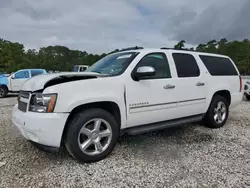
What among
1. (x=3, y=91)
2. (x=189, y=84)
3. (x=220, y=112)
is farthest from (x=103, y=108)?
(x=3, y=91)

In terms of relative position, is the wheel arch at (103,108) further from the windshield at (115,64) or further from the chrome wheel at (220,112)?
the chrome wheel at (220,112)

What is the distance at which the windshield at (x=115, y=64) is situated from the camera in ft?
11.9

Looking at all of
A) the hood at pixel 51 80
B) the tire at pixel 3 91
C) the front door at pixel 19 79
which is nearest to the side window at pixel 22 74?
the front door at pixel 19 79

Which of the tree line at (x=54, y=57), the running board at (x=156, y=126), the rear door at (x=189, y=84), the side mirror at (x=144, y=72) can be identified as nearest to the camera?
the side mirror at (x=144, y=72)

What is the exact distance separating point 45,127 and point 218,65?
13.8 feet

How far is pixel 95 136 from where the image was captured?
326cm

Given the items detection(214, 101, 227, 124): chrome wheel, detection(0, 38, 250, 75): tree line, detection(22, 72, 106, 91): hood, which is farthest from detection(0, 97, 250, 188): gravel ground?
detection(0, 38, 250, 75): tree line

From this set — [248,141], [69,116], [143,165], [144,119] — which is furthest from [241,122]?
[69,116]

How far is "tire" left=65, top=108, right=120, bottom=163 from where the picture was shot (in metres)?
3.04

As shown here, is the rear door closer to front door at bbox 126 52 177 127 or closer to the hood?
front door at bbox 126 52 177 127

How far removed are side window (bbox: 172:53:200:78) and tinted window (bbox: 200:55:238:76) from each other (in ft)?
1.34

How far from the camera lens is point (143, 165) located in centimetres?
317

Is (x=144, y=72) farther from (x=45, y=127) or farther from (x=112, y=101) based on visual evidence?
(x=45, y=127)

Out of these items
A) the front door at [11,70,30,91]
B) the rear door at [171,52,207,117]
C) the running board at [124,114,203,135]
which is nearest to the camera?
the running board at [124,114,203,135]
